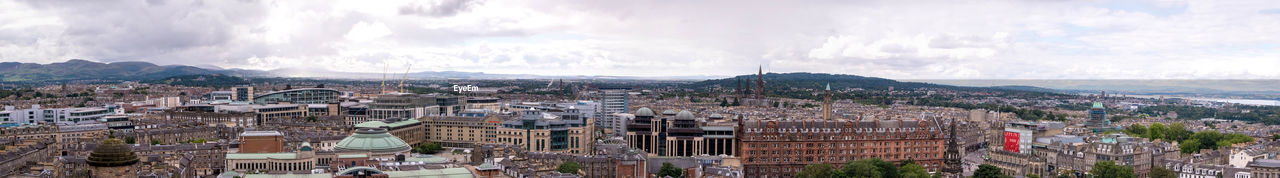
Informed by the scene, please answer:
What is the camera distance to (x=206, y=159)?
3757 inches

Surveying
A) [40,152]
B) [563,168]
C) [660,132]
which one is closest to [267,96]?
[40,152]

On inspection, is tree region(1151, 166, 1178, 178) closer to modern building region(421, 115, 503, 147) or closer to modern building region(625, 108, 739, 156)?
modern building region(625, 108, 739, 156)

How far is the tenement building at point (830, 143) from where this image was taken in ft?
347

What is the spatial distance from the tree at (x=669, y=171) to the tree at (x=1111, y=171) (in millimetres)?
38961

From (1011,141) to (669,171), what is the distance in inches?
2333

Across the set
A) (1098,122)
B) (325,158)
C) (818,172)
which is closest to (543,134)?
(325,158)

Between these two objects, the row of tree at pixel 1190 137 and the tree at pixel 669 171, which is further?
the row of tree at pixel 1190 137

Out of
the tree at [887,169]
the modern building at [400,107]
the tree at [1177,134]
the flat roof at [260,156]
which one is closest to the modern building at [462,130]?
the modern building at [400,107]

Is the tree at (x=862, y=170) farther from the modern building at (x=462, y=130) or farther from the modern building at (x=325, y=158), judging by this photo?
the modern building at (x=462, y=130)

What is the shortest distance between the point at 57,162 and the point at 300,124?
197 ft

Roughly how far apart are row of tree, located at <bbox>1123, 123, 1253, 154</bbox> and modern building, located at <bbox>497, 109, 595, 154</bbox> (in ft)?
245

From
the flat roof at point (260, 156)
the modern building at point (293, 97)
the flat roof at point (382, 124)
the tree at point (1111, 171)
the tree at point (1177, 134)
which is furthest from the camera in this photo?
the modern building at point (293, 97)

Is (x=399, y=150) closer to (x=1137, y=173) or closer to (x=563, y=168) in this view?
(x=563, y=168)

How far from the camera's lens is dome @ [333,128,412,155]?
90.6m
